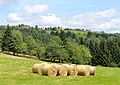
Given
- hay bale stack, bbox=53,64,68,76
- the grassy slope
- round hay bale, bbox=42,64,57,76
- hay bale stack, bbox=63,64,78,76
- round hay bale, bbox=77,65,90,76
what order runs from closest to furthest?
the grassy slope, round hay bale, bbox=42,64,57,76, hay bale stack, bbox=53,64,68,76, hay bale stack, bbox=63,64,78,76, round hay bale, bbox=77,65,90,76

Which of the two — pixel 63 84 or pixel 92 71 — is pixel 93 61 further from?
pixel 63 84

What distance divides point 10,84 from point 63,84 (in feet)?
16.4

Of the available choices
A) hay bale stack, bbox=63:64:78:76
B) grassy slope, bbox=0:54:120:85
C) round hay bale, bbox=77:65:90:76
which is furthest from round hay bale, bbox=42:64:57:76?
round hay bale, bbox=77:65:90:76

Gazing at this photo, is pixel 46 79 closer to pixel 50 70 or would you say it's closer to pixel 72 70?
pixel 50 70

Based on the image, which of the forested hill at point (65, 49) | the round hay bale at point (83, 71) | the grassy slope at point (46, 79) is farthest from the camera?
the forested hill at point (65, 49)

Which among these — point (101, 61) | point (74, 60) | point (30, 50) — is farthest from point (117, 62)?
point (30, 50)

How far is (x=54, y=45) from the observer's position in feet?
186

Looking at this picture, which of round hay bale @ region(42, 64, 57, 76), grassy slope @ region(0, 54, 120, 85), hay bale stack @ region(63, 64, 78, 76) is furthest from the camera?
hay bale stack @ region(63, 64, 78, 76)

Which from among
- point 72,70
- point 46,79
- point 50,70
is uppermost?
point 50,70

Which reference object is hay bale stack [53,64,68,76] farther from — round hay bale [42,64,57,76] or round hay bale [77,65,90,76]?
round hay bale [77,65,90,76]

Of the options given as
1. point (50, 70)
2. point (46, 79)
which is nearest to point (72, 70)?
point (50, 70)

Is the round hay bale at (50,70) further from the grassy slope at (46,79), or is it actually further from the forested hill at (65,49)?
the forested hill at (65,49)

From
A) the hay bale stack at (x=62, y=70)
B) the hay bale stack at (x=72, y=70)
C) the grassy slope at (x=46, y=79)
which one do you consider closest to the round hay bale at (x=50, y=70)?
the hay bale stack at (x=62, y=70)

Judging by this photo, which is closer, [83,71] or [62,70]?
[62,70]
